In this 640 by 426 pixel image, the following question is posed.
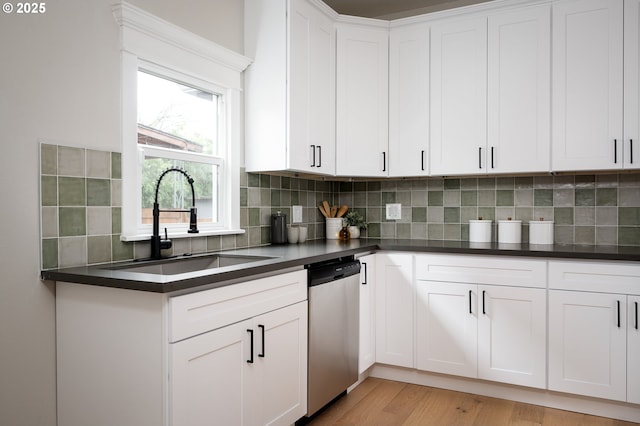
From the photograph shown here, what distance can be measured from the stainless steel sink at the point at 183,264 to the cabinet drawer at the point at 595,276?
5.55ft

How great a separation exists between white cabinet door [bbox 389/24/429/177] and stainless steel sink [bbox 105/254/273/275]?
1494 mm

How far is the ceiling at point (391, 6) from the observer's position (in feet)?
11.8

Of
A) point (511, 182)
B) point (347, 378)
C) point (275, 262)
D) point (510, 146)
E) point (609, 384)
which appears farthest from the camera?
point (511, 182)

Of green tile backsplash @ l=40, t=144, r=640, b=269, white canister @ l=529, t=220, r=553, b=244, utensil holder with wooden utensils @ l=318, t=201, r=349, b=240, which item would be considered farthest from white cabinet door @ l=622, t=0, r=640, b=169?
utensil holder with wooden utensils @ l=318, t=201, r=349, b=240

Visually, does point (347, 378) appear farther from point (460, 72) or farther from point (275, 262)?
point (460, 72)

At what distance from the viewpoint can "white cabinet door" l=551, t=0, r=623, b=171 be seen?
2.84 m

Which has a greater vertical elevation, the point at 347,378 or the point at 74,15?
the point at 74,15

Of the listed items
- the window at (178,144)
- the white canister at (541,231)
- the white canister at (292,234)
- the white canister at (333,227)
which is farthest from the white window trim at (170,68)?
the white canister at (541,231)

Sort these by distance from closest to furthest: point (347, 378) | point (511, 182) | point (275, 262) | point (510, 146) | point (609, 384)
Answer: point (275, 262) → point (609, 384) → point (347, 378) → point (510, 146) → point (511, 182)

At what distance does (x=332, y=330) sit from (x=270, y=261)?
0.72 m

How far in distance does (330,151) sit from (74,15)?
1.77m


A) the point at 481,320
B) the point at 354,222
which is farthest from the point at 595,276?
the point at 354,222

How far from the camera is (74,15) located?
1.95 meters

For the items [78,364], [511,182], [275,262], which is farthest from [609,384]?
[78,364]
